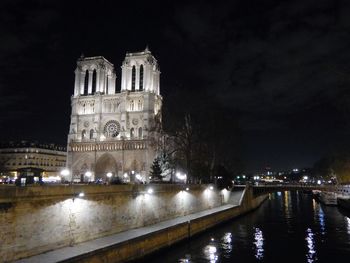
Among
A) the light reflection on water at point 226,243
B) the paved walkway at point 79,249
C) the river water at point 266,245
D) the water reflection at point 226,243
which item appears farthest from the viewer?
the water reflection at point 226,243

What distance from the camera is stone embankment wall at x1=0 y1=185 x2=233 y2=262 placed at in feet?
45.6

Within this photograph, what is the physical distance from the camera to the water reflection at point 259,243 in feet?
69.8

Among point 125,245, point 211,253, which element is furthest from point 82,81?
point 125,245

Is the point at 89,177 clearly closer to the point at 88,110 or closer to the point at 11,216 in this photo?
the point at 88,110

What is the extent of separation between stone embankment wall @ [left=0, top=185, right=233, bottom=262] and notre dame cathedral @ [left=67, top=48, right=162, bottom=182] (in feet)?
158

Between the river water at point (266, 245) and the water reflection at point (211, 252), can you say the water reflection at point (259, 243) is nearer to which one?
the river water at point (266, 245)

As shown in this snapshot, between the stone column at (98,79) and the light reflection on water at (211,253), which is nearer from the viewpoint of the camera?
the light reflection on water at (211,253)

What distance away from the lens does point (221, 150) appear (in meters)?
44.9

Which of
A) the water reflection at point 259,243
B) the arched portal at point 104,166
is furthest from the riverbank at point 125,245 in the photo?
the arched portal at point 104,166

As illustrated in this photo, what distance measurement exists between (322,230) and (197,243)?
12.8 meters

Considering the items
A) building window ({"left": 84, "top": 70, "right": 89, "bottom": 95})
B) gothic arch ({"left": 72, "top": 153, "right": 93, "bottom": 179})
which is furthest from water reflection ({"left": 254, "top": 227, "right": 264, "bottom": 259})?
building window ({"left": 84, "top": 70, "right": 89, "bottom": 95})

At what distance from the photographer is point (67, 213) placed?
17.3m

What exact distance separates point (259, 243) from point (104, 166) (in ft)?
190

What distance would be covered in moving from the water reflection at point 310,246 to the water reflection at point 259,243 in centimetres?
260
